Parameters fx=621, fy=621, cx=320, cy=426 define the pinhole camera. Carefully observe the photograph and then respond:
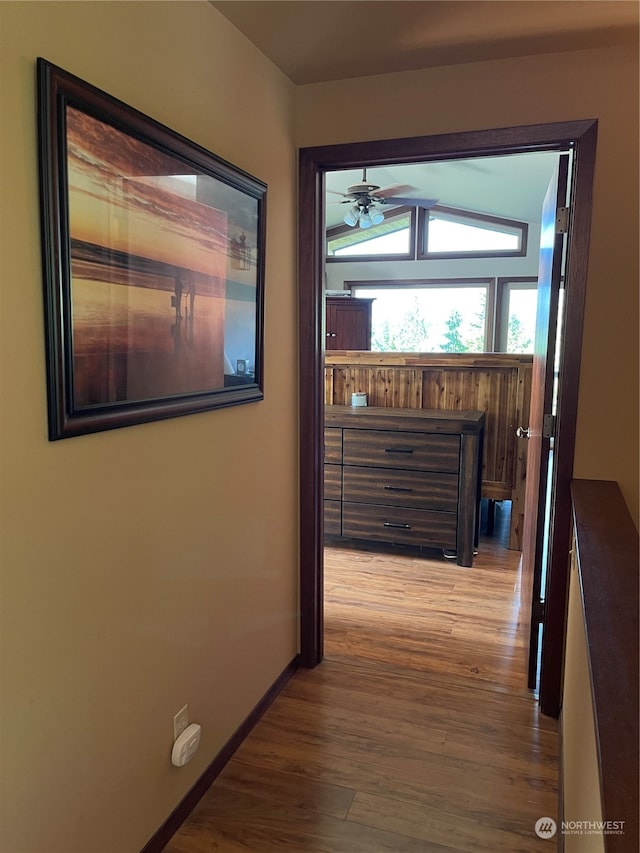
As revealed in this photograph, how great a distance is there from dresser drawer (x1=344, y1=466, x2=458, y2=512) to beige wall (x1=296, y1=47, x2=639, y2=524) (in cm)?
157

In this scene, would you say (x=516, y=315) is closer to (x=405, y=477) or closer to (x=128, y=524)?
(x=405, y=477)

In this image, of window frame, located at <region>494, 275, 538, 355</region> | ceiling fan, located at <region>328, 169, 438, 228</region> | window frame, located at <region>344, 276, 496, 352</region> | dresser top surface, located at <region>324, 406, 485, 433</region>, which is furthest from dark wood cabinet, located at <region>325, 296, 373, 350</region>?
dresser top surface, located at <region>324, 406, 485, 433</region>

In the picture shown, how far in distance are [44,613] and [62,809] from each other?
1.46 feet

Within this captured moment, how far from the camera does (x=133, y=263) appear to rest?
142cm

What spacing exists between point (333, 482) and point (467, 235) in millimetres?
5217

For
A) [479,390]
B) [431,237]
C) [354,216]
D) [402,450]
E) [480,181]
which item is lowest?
[402,450]

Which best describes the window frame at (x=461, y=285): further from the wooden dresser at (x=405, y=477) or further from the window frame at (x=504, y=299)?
the wooden dresser at (x=405, y=477)

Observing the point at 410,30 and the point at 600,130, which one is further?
the point at 600,130

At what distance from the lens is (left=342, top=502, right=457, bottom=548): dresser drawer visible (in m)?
3.78

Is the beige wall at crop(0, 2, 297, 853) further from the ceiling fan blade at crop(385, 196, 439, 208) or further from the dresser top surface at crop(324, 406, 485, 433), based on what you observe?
the ceiling fan blade at crop(385, 196, 439, 208)

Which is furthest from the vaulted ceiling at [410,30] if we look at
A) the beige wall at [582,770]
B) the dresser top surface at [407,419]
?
the dresser top surface at [407,419]

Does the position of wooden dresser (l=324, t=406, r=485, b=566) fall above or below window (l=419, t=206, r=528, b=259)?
below

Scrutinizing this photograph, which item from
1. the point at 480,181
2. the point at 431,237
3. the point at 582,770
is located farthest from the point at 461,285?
the point at 582,770

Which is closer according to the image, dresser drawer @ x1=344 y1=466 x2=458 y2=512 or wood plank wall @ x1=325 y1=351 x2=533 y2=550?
dresser drawer @ x1=344 y1=466 x2=458 y2=512
